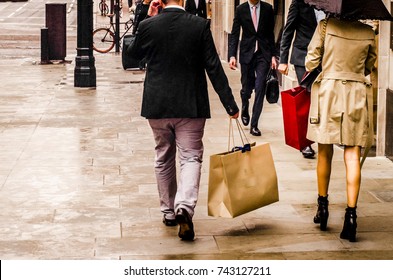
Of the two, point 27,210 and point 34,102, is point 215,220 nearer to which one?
point 27,210

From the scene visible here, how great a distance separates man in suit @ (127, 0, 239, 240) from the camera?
7.25 metres

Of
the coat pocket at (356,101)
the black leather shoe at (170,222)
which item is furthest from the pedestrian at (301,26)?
the black leather shoe at (170,222)

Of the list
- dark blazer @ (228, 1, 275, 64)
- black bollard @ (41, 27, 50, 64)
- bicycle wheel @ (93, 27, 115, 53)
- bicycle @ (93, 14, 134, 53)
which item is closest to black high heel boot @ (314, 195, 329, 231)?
dark blazer @ (228, 1, 275, 64)

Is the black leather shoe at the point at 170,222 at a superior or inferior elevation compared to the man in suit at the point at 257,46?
inferior

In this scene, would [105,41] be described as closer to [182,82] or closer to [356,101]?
[182,82]

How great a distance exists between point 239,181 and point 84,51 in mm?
11328

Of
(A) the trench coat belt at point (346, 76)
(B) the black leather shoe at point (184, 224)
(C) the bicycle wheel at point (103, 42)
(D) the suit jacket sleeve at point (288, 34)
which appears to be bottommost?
(C) the bicycle wheel at point (103, 42)

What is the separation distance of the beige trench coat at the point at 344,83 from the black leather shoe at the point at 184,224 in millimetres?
1082

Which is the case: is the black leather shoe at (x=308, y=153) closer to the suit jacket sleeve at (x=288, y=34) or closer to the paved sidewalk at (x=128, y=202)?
the paved sidewalk at (x=128, y=202)

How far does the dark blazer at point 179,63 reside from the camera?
286 inches

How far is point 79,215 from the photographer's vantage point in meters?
8.09

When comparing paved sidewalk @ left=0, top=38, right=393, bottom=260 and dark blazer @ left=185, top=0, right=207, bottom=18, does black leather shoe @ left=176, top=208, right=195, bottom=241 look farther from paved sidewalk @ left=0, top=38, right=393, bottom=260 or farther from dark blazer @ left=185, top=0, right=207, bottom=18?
dark blazer @ left=185, top=0, right=207, bottom=18

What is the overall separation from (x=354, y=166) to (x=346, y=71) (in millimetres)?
660

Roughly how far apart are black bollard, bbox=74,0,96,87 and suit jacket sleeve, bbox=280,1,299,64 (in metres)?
8.22
